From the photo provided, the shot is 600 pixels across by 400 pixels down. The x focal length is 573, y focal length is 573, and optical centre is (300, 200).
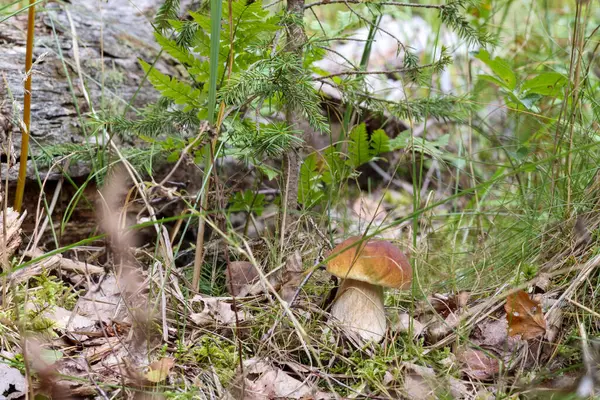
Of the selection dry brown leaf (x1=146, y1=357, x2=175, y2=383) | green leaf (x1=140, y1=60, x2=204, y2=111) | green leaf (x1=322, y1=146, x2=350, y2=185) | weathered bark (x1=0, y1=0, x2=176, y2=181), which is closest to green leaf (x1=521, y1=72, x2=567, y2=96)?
green leaf (x1=322, y1=146, x2=350, y2=185)

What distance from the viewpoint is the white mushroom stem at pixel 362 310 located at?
1.95 m

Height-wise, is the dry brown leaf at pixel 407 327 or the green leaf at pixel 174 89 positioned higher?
the green leaf at pixel 174 89

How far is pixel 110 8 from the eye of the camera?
10.3 ft

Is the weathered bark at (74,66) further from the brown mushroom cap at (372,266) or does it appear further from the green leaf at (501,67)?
the green leaf at (501,67)

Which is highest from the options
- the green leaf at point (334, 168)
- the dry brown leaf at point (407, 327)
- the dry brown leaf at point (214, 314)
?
the green leaf at point (334, 168)

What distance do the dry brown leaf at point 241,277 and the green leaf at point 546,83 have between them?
1468 millimetres

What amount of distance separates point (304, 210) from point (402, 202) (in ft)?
5.79

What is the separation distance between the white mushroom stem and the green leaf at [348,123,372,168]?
2.36 ft

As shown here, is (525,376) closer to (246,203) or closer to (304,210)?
(304,210)

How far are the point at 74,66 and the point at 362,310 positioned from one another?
169cm

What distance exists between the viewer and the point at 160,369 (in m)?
1.58

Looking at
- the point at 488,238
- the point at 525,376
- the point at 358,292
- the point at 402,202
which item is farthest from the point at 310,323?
the point at 402,202

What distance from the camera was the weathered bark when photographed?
2.48 metres

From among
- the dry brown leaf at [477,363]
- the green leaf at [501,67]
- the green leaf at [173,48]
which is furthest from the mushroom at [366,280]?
the green leaf at [501,67]
